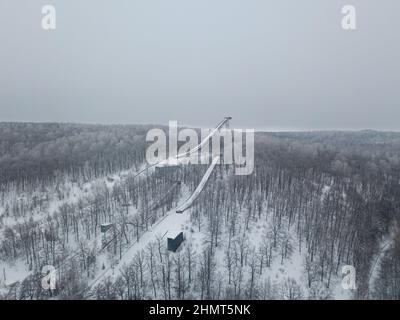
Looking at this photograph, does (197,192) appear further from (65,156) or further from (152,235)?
(65,156)

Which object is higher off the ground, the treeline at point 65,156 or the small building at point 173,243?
the treeline at point 65,156

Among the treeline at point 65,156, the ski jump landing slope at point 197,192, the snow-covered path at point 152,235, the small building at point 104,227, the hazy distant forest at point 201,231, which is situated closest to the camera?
the hazy distant forest at point 201,231

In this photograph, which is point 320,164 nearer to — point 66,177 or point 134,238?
point 134,238

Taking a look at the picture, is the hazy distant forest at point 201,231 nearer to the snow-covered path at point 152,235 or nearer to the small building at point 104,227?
the snow-covered path at point 152,235

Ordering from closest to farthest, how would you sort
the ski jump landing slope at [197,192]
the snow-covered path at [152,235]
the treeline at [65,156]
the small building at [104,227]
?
1. the snow-covered path at [152,235]
2. the small building at [104,227]
3. the ski jump landing slope at [197,192]
4. the treeline at [65,156]

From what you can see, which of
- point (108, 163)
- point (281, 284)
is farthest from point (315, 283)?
point (108, 163)

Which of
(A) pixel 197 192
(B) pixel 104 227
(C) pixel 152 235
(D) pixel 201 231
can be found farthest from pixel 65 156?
(D) pixel 201 231

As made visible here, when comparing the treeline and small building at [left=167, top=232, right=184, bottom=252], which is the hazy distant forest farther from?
small building at [left=167, top=232, right=184, bottom=252]

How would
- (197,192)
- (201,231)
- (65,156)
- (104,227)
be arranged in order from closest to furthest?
(201,231), (104,227), (197,192), (65,156)

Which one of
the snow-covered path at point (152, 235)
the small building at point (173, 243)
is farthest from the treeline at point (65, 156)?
the small building at point (173, 243)
